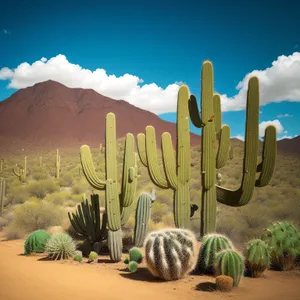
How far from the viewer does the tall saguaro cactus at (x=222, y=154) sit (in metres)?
6.97

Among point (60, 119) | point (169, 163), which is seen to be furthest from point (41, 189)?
point (60, 119)

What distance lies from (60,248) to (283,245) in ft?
16.5

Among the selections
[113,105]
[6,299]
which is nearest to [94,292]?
[6,299]

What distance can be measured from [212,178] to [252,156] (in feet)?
3.36

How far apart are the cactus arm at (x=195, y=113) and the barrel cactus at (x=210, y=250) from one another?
8.08 feet

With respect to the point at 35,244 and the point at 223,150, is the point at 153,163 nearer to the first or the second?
the point at 223,150

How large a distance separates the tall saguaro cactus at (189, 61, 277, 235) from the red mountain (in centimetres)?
6819

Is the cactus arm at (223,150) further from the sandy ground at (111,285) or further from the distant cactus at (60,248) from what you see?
the distant cactus at (60,248)

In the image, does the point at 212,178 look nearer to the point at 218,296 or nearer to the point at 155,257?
the point at 155,257

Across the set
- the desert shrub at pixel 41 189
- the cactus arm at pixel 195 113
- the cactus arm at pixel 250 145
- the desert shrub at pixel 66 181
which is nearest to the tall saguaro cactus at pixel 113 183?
the cactus arm at pixel 195 113

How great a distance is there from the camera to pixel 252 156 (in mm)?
7070

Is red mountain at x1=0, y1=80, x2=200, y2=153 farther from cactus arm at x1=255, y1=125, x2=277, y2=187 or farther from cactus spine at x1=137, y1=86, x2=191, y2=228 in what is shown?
cactus arm at x1=255, y1=125, x2=277, y2=187

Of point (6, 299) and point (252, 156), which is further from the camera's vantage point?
point (252, 156)

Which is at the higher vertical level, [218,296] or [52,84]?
[52,84]
